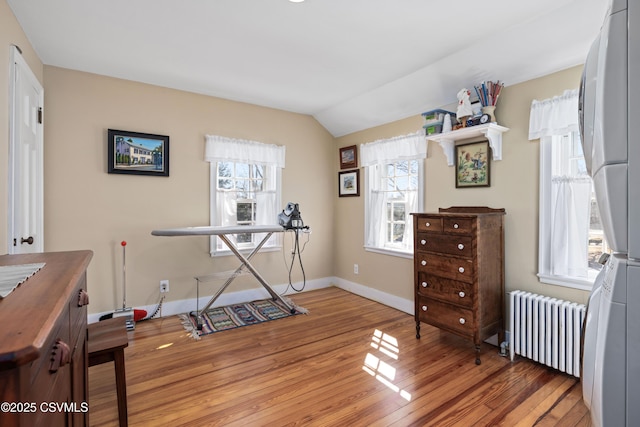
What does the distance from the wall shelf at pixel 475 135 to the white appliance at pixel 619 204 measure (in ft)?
6.75

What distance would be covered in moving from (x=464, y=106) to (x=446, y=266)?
1406 millimetres

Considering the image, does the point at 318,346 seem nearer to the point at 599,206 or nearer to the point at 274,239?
the point at 274,239

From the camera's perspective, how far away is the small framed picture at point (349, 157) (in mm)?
4324

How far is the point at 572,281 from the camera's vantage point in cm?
233

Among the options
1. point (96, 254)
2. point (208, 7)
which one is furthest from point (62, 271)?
point (96, 254)

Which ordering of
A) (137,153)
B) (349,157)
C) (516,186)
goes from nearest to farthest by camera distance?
(516,186) → (137,153) → (349,157)

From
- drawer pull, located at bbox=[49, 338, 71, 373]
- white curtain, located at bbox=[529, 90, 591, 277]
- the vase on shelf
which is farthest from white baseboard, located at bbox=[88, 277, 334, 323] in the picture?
the vase on shelf

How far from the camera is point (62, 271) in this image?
1.12 metres

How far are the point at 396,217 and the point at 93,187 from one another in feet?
10.8

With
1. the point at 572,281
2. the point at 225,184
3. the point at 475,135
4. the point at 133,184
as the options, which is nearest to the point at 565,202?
the point at 572,281

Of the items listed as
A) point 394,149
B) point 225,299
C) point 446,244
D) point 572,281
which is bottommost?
point 225,299

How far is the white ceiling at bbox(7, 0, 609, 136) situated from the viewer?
2.06m

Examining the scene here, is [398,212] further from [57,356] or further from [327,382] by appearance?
[57,356]

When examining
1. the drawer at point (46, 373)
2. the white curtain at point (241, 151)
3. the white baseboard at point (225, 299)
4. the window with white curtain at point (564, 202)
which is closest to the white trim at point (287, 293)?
the white baseboard at point (225, 299)
